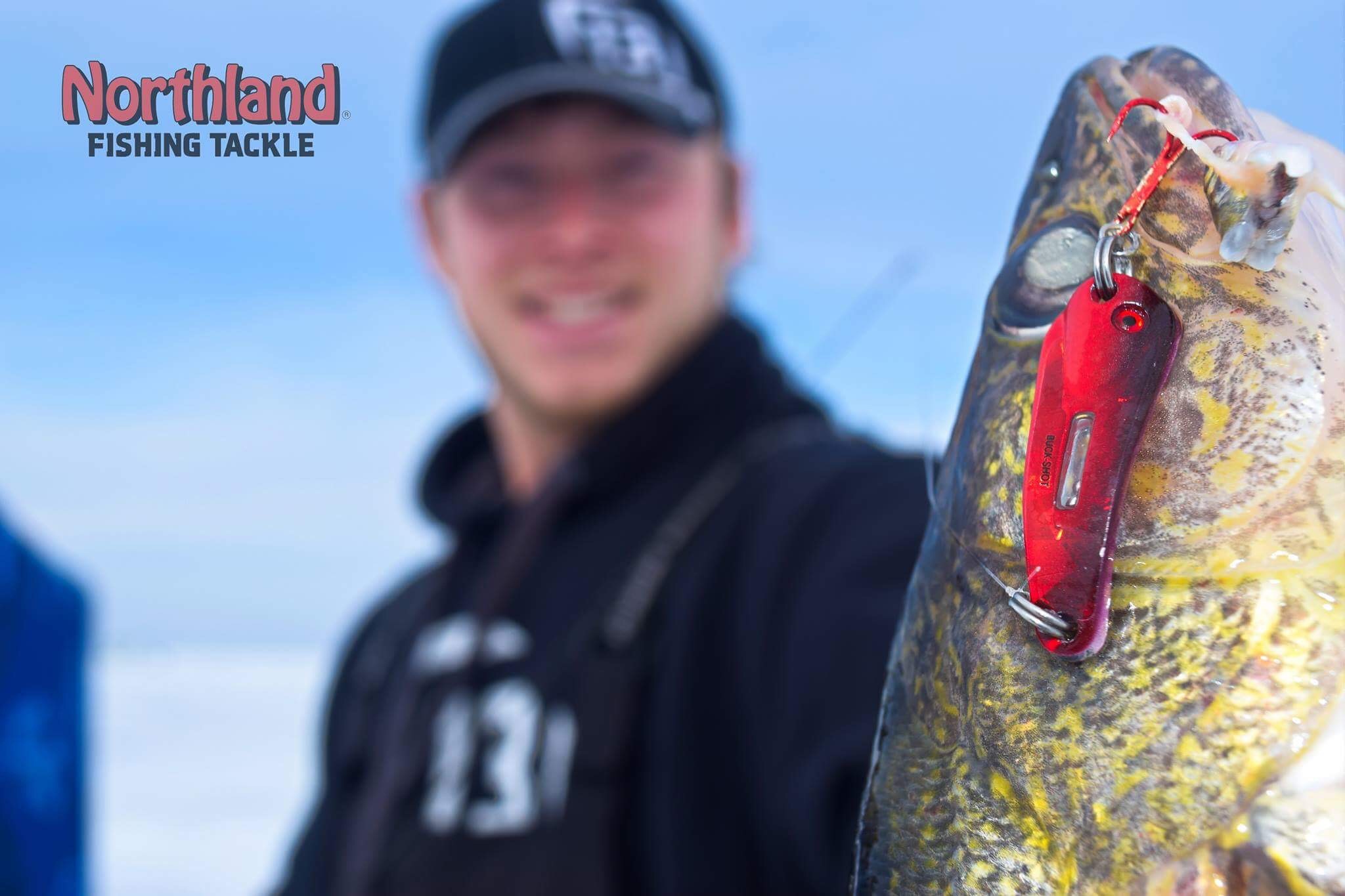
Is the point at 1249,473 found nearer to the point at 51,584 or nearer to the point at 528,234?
the point at 528,234

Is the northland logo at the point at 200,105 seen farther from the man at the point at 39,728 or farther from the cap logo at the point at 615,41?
the man at the point at 39,728

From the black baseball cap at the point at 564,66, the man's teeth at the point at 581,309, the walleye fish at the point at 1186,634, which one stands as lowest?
the walleye fish at the point at 1186,634

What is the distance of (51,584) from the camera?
3.51m

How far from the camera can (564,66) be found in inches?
109

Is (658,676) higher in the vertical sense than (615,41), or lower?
lower

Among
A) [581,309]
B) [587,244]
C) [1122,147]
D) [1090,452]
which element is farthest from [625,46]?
[1090,452]

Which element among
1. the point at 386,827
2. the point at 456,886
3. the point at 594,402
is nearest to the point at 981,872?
the point at 456,886

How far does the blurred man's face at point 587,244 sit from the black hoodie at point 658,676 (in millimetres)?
132

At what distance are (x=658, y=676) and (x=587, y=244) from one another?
1216 millimetres

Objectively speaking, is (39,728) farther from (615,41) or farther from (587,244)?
(615,41)

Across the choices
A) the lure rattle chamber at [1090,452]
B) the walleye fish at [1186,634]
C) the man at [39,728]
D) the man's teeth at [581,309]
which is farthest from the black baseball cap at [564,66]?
the lure rattle chamber at [1090,452]

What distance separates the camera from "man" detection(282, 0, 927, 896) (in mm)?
1916

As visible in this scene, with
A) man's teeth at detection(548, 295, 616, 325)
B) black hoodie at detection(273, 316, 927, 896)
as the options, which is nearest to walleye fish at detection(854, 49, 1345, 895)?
black hoodie at detection(273, 316, 927, 896)

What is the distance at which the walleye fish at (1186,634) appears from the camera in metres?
0.66
